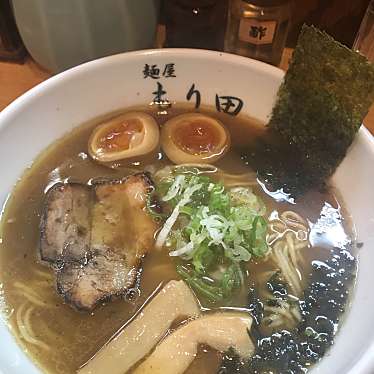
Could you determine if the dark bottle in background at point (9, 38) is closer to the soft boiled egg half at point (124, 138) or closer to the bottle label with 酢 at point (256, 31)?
the soft boiled egg half at point (124, 138)

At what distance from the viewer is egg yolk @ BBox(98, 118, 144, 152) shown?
1878 millimetres

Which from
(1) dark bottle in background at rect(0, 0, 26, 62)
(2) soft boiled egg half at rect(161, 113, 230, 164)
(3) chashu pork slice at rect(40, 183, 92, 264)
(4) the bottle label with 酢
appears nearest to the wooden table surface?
(1) dark bottle in background at rect(0, 0, 26, 62)

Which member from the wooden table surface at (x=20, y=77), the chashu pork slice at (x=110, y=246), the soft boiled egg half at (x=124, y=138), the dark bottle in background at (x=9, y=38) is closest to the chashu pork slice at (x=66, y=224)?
the chashu pork slice at (x=110, y=246)

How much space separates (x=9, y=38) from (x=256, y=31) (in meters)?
0.88

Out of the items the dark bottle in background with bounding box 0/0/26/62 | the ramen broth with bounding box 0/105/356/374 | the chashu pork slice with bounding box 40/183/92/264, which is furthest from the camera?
the dark bottle in background with bounding box 0/0/26/62

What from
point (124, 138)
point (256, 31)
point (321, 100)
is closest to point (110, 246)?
point (124, 138)

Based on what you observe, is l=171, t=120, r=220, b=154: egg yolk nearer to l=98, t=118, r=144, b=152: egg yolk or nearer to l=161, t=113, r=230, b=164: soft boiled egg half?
l=161, t=113, r=230, b=164: soft boiled egg half

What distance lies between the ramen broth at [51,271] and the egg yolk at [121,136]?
57 millimetres

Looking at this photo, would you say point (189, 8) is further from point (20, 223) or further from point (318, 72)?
point (20, 223)

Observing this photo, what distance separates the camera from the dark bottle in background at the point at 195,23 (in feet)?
6.77

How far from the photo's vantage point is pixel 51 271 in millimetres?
1609

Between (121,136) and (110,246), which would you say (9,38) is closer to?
(121,136)

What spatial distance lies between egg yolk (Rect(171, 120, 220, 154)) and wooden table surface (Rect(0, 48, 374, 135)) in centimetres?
41

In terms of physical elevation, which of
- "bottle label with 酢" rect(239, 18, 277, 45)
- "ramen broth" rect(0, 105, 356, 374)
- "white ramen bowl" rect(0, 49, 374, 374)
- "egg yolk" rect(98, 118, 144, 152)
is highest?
"bottle label with 酢" rect(239, 18, 277, 45)
